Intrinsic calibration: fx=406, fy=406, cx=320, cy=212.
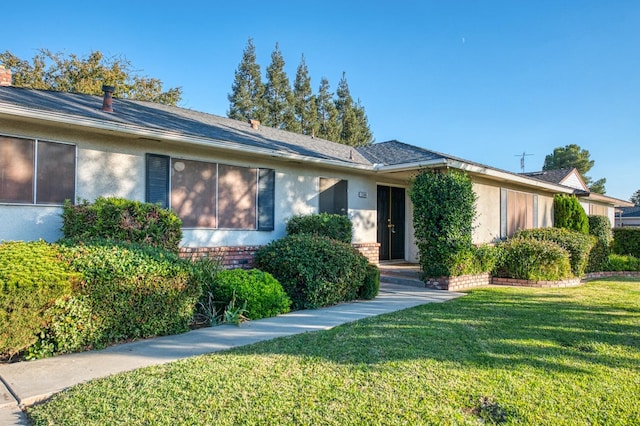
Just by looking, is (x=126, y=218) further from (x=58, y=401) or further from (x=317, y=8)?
(x=317, y=8)

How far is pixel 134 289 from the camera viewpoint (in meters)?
4.96

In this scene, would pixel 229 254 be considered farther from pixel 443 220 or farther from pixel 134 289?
pixel 443 220

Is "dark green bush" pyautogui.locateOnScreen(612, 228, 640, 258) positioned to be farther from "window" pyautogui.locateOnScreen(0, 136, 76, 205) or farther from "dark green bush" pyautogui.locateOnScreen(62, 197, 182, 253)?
"window" pyautogui.locateOnScreen(0, 136, 76, 205)

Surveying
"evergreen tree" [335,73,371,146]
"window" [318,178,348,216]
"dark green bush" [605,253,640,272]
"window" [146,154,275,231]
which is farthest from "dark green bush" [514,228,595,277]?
"evergreen tree" [335,73,371,146]

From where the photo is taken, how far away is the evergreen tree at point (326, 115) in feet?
112

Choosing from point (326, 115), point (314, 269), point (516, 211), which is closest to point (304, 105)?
point (326, 115)

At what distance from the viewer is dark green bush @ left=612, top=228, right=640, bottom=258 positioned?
1648cm

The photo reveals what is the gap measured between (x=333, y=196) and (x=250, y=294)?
18.3ft

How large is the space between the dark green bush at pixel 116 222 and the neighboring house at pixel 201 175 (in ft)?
1.81

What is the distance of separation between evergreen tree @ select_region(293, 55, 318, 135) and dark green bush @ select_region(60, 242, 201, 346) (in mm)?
28436

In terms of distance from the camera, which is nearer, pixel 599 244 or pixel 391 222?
pixel 391 222

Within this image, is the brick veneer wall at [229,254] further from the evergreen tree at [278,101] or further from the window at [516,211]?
the evergreen tree at [278,101]

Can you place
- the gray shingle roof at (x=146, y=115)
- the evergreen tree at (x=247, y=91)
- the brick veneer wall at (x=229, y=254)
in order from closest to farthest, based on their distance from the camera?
the gray shingle roof at (x=146, y=115) → the brick veneer wall at (x=229, y=254) → the evergreen tree at (x=247, y=91)

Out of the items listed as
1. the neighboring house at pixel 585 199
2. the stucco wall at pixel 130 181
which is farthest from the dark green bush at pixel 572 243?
the neighboring house at pixel 585 199
